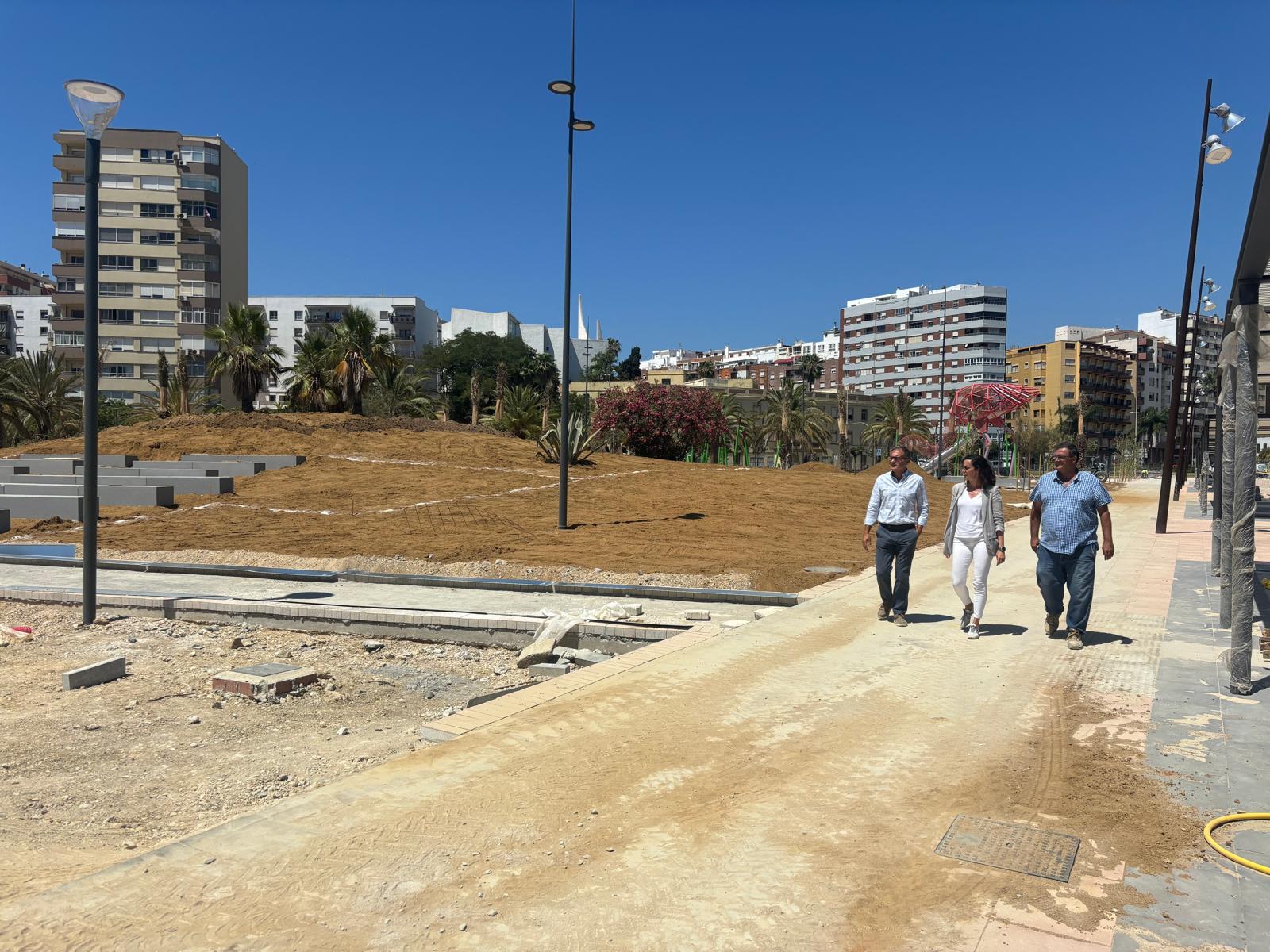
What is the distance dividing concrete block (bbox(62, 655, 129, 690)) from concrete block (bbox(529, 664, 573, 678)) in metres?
3.59

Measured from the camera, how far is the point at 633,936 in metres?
3.12

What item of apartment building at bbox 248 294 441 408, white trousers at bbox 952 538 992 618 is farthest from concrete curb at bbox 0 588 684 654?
apartment building at bbox 248 294 441 408

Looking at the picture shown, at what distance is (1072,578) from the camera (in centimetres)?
796

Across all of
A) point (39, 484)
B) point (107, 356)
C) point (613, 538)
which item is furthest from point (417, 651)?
point (107, 356)

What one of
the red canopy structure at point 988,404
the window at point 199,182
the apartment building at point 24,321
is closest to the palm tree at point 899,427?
the red canopy structure at point 988,404

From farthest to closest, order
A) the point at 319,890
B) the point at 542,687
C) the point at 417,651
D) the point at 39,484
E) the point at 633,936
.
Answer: the point at 39,484, the point at 417,651, the point at 542,687, the point at 319,890, the point at 633,936

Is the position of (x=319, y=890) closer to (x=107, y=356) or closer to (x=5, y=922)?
(x=5, y=922)

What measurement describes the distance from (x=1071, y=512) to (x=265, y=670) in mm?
7037

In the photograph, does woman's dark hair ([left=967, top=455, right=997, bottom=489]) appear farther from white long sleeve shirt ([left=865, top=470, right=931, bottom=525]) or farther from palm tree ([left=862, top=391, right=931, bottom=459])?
palm tree ([left=862, top=391, right=931, bottom=459])

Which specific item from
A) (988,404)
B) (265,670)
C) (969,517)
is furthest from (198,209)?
(969,517)

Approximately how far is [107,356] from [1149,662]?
7897 cm

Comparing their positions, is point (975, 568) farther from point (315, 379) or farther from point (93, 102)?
point (315, 379)

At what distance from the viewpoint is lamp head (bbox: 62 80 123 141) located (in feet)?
29.6

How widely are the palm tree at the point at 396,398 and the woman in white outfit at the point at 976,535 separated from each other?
123ft
